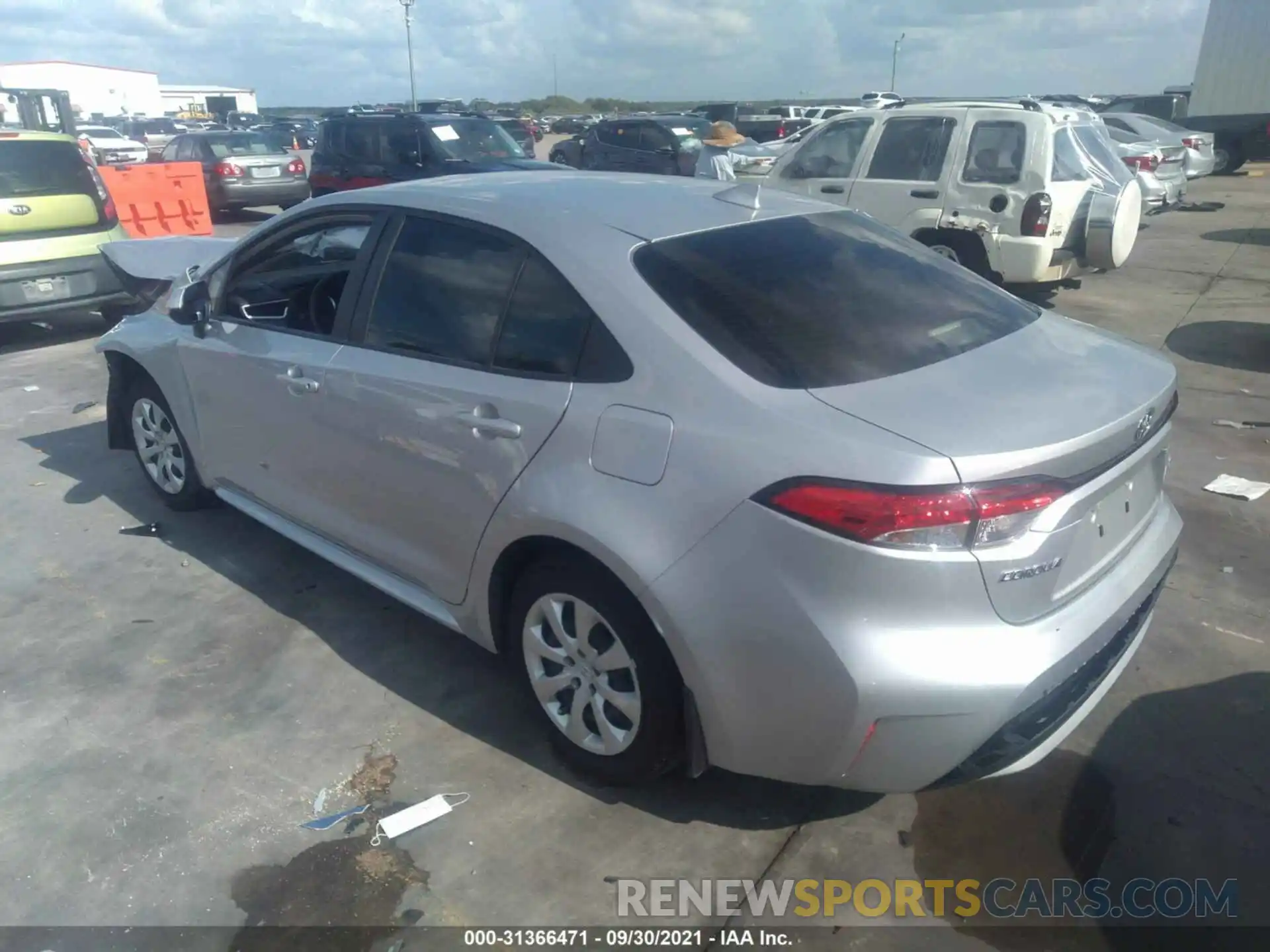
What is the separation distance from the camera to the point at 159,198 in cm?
1291

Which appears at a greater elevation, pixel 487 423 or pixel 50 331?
pixel 487 423

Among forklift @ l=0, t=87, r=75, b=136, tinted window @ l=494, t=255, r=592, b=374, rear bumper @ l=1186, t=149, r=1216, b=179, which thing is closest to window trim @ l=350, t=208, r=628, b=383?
tinted window @ l=494, t=255, r=592, b=374

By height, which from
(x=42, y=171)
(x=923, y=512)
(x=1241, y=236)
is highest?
(x=42, y=171)

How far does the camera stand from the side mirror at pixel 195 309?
14.0ft

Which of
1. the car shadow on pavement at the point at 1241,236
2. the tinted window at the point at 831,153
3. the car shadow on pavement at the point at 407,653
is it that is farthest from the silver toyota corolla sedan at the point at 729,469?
the car shadow on pavement at the point at 1241,236

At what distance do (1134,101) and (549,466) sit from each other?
28464 millimetres

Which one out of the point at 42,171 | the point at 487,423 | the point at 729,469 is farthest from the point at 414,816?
the point at 42,171

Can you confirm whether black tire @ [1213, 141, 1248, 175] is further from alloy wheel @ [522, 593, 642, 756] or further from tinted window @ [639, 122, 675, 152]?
alloy wheel @ [522, 593, 642, 756]

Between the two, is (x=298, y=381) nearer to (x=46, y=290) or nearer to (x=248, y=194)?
(x=46, y=290)

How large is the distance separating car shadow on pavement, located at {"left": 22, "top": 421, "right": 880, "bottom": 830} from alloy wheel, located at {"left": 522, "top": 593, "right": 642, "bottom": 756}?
184 millimetres

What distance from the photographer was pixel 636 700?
2789mm

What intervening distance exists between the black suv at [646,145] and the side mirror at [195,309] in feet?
51.8

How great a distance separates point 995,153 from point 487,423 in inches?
284

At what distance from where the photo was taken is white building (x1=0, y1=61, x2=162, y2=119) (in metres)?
80.1
